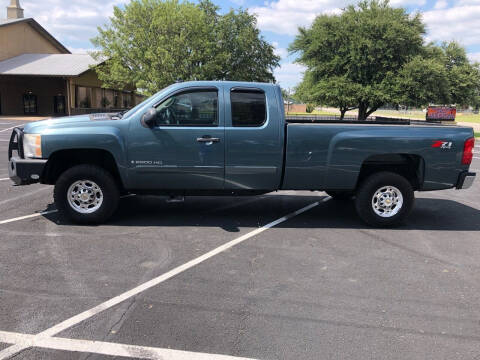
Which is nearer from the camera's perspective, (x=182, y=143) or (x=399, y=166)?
(x=182, y=143)

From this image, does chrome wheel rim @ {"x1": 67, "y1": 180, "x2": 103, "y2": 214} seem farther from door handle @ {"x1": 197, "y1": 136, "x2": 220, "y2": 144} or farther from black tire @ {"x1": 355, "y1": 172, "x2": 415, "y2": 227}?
black tire @ {"x1": 355, "y1": 172, "x2": 415, "y2": 227}

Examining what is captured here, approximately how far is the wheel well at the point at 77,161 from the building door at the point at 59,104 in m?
35.0

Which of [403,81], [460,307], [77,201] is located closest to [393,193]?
[460,307]

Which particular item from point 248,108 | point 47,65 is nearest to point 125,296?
point 248,108

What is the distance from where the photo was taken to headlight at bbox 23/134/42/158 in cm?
561

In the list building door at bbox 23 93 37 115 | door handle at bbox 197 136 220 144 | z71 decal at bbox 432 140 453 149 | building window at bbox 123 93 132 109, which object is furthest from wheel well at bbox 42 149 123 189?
building window at bbox 123 93 132 109

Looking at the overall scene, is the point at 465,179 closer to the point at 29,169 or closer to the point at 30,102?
the point at 29,169

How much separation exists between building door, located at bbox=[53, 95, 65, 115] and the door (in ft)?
117

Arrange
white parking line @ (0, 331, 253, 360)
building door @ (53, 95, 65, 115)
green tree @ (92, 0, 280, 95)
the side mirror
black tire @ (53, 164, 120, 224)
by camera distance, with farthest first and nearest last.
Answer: building door @ (53, 95, 65, 115)
green tree @ (92, 0, 280, 95)
black tire @ (53, 164, 120, 224)
the side mirror
white parking line @ (0, 331, 253, 360)

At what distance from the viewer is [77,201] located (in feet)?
19.4

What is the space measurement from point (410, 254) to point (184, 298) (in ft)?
9.60

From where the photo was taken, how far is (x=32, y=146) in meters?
5.67

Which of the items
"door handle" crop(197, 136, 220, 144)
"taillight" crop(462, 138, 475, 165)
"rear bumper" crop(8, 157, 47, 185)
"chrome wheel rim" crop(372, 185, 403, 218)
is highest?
"door handle" crop(197, 136, 220, 144)

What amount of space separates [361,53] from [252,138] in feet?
83.0
